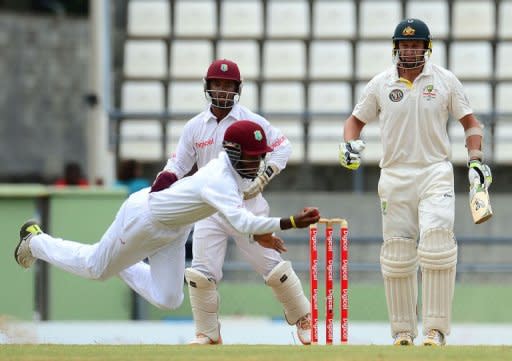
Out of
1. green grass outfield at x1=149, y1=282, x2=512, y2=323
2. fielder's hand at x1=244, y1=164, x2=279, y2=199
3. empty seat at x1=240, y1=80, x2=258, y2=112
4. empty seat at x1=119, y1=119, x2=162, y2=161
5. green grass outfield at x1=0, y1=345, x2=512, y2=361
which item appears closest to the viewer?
green grass outfield at x1=0, y1=345, x2=512, y2=361

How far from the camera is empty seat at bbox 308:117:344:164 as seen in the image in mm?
14477

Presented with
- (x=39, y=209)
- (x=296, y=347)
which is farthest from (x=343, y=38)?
(x=296, y=347)

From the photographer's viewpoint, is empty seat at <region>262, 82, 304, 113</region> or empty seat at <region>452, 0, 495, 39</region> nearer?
empty seat at <region>262, 82, 304, 113</region>

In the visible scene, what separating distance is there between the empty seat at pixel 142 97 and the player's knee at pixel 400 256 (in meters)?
6.00

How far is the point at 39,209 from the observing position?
512 inches

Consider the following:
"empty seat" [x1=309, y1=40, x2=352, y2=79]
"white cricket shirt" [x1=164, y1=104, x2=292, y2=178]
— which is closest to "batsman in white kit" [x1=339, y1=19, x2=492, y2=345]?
"white cricket shirt" [x1=164, y1=104, x2=292, y2=178]

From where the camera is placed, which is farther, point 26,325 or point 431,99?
point 26,325

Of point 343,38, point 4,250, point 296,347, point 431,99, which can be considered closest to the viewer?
point 296,347

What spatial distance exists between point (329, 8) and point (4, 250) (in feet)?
14.6

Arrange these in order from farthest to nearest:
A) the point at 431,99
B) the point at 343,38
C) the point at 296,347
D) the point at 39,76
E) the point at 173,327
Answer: the point at 39,76, the point at 343,38, the point at 173,327, the point at 431,99, the point at 296,347

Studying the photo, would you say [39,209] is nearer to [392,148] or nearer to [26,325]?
[26,325]

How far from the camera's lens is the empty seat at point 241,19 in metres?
15.3

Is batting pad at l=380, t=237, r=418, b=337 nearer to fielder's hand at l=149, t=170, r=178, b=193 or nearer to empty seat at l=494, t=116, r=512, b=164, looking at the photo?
fielder's hand at l=149, t=170, r=178, b=193

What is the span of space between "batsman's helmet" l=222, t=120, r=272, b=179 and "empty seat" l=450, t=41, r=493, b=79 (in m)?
6.88
